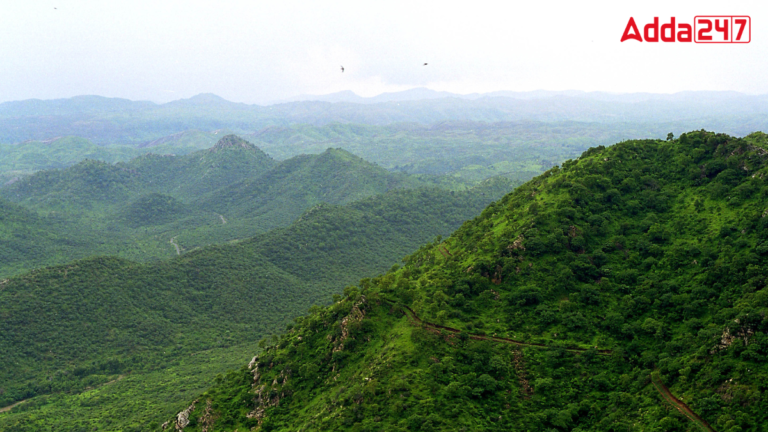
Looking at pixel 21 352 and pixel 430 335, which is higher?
pixel 430 335

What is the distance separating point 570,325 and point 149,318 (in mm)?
108306

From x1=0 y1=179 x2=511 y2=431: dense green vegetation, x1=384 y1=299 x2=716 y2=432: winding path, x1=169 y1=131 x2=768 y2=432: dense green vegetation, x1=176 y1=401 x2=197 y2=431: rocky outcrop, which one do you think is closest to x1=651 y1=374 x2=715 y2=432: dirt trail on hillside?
x1=384 y1=299 x2=716 y2=432: winding path

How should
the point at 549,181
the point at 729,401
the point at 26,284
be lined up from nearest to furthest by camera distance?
the point at 729,401 → the point at 549,181 → the point at 26,284

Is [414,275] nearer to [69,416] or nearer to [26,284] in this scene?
[69,416]

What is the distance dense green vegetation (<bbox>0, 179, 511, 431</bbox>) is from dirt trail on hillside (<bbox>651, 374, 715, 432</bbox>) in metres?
71.1

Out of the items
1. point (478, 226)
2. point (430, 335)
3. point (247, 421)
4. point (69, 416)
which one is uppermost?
point (478, 226)

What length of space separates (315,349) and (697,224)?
50.5m

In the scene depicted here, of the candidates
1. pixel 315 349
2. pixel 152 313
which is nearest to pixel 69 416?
pixel 152 313

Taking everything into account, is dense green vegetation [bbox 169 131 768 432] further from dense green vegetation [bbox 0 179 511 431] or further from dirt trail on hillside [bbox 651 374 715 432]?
dense green vegetation [bbox 0 179 511 431]

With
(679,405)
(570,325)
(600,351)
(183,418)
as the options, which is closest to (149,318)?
(183,418)

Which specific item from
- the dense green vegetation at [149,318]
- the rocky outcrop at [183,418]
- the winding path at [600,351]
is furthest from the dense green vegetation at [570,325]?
Answer: the dense green vegetation at [149,318]

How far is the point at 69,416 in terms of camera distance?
85.2 meters

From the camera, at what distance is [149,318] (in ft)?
403

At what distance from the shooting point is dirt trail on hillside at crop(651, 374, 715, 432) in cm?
3612
